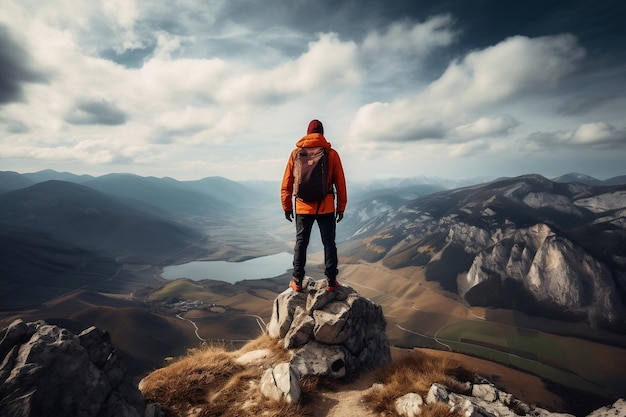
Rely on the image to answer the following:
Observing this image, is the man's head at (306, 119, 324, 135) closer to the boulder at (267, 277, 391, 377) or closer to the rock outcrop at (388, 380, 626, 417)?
the boulder at (267, 277, 391, 377)

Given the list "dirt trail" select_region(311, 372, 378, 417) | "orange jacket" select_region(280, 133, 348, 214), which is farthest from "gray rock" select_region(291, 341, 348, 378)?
"orange jacket" select_region(280, 133, 348, 214)

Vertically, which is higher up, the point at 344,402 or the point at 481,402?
the point at 344,402

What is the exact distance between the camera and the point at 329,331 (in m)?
11.7

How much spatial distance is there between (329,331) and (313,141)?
7333 mm

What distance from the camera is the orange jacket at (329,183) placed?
11.3 meters

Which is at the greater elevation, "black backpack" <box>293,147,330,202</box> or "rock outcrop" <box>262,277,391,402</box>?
"black backpack" <box>293,147,330,202</box>

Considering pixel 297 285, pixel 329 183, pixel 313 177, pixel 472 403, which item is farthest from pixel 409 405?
pixel 313 177

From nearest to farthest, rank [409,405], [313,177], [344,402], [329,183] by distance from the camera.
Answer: [409,405], [344,402], [313,177], [329,183]

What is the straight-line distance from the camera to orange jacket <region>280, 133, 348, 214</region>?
1130 cm

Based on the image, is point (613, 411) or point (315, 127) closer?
point (315, 127)

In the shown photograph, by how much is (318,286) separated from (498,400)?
7.77 meters

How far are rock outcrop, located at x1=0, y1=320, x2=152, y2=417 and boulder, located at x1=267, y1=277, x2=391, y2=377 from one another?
5322 mm

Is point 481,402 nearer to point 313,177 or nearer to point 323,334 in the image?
point 323,334

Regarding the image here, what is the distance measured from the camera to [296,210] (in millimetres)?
11828
